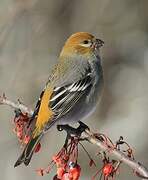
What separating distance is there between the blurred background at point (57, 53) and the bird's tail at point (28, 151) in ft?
13.8

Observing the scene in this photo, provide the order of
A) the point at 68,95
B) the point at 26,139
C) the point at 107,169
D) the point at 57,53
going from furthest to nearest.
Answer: the point at 57,53 < the point at 68,95 < the point at 26,139 < the point at 107,169

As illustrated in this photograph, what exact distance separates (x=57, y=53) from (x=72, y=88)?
440cm

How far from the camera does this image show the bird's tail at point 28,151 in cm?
405

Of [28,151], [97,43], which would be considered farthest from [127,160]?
[97,43]

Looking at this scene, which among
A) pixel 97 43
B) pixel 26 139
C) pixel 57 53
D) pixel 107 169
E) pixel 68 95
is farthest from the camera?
pixel 57 53

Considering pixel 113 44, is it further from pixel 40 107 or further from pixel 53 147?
pixel 40 107

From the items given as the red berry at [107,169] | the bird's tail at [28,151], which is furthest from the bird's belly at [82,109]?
the red berry at [107,169]

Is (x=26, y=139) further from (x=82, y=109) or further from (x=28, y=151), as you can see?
(x=82, y=109)

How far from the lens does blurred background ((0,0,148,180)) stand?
8.73 m

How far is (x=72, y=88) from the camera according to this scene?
16.2 feet

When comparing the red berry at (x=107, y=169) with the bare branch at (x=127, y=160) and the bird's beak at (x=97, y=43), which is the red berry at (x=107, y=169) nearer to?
the bare branch at (x=127, y=160)

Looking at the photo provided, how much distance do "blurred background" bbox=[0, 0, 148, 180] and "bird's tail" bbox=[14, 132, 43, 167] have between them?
420 centimetres

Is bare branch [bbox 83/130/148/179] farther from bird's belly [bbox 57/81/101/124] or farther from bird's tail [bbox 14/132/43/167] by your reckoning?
bird's belly [bbox 57/81/101/124]

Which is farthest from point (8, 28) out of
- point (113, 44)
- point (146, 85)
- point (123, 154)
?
point (123, 154)
